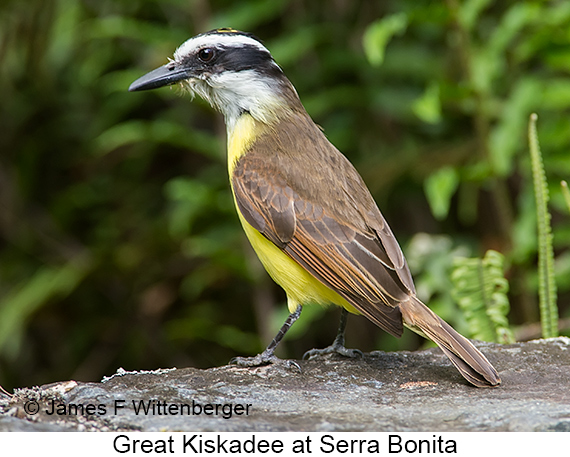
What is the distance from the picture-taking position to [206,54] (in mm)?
4895

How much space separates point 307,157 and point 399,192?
2664 mm

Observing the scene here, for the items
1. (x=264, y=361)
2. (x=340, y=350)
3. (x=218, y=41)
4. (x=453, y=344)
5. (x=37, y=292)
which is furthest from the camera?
(x=37, y=292)

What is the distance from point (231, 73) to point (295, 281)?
149 cm

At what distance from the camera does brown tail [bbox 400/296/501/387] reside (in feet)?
11.7

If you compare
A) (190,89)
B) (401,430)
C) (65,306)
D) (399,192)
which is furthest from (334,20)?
(401,430)

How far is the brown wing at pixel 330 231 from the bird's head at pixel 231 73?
1.43ft

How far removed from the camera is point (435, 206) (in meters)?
5.48

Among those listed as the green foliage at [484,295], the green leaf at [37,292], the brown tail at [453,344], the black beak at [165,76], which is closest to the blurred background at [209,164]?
the green leaf at [37,292]

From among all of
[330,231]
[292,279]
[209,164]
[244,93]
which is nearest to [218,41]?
[244,93]

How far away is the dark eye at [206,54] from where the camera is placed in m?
4.88

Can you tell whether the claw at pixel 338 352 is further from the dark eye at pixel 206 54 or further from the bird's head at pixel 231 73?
the dark eye at pixel 206 54

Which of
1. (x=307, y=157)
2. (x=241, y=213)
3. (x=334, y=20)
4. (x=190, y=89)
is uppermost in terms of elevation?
(x=334, y=20)

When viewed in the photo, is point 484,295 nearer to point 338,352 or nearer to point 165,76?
point 338,352
